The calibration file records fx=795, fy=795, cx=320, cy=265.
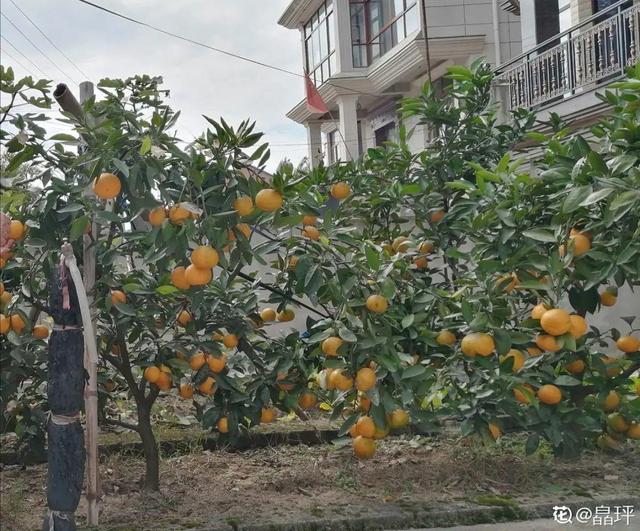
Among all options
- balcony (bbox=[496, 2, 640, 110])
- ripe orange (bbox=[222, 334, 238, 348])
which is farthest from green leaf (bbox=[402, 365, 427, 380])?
balcony (bbox=[496, 2, 640, 110])

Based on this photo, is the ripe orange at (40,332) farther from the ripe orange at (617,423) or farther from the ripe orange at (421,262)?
the ripe orange at (617,423)

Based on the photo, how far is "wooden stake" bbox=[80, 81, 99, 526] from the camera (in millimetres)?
3221

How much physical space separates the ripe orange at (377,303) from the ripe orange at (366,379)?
29 centimetres

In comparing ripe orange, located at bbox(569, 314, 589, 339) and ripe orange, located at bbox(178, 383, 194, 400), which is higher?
ripe orange, located at bbox(569, 314, 589, 339)

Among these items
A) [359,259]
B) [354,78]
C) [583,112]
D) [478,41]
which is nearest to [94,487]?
[359,259]

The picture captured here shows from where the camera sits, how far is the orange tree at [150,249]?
3.47 metres

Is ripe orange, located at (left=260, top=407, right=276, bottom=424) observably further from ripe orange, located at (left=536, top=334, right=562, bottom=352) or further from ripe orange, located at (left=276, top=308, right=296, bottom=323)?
ripe orange, located at (left=536, top=334, right=562, bottom=352)

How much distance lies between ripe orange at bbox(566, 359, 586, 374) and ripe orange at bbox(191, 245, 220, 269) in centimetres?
221

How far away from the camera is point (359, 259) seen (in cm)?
399

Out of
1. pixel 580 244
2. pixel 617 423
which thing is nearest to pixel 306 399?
pixel 580 244

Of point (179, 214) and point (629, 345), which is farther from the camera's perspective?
point (629, 345)

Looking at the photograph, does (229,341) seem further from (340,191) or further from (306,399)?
(340,191)

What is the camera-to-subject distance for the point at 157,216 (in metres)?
3.46

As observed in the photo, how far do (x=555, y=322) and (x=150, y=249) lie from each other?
1928 mm
